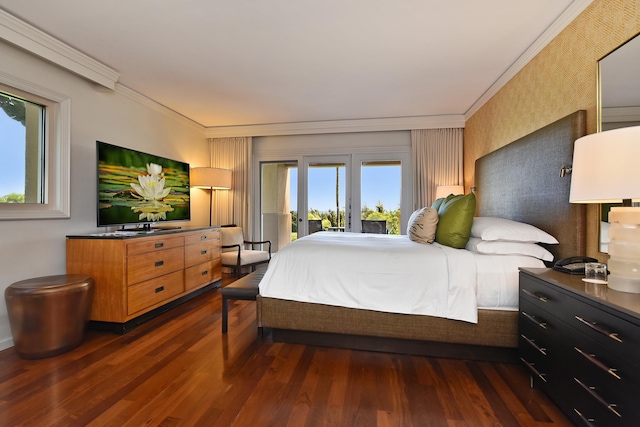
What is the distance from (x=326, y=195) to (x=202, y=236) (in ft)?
7.04

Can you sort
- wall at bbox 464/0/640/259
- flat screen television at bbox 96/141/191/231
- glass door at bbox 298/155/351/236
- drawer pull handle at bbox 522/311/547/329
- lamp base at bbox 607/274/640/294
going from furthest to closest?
glass door at bbox 298/155/351/236, flat screen television at bbox 96/141/191/231, wall at bbox 464/0/640/259, drawer pull handle at bbox 522/311/547/329, lamp base at bbox 607/274/640/294

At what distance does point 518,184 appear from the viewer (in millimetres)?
2646

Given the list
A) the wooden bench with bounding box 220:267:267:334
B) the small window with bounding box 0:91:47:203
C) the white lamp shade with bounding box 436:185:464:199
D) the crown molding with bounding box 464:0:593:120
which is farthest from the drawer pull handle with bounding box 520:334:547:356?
the small window with bounding box 0:91:47:203

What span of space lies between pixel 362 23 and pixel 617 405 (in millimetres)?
2571

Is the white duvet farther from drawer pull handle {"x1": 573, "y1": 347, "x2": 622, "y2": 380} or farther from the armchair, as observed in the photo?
the armchair

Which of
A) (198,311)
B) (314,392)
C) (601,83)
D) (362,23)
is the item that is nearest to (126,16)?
(362,23)

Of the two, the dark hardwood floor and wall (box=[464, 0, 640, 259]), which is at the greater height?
wall (box=[464, 0, 640, 259])

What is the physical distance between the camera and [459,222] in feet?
7.60

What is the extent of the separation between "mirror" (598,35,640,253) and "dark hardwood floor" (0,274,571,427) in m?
1.16

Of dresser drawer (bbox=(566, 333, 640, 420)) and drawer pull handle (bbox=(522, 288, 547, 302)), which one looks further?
drawer pull handle (bbox=(522, 288, 547, 302))

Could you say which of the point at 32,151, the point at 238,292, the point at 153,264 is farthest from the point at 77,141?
the point at 238,292

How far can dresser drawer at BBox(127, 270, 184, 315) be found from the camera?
2574mm

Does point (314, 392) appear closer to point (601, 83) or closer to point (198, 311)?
point (198, 311)

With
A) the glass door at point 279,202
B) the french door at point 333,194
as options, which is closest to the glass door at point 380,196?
the french door at point 333,194
